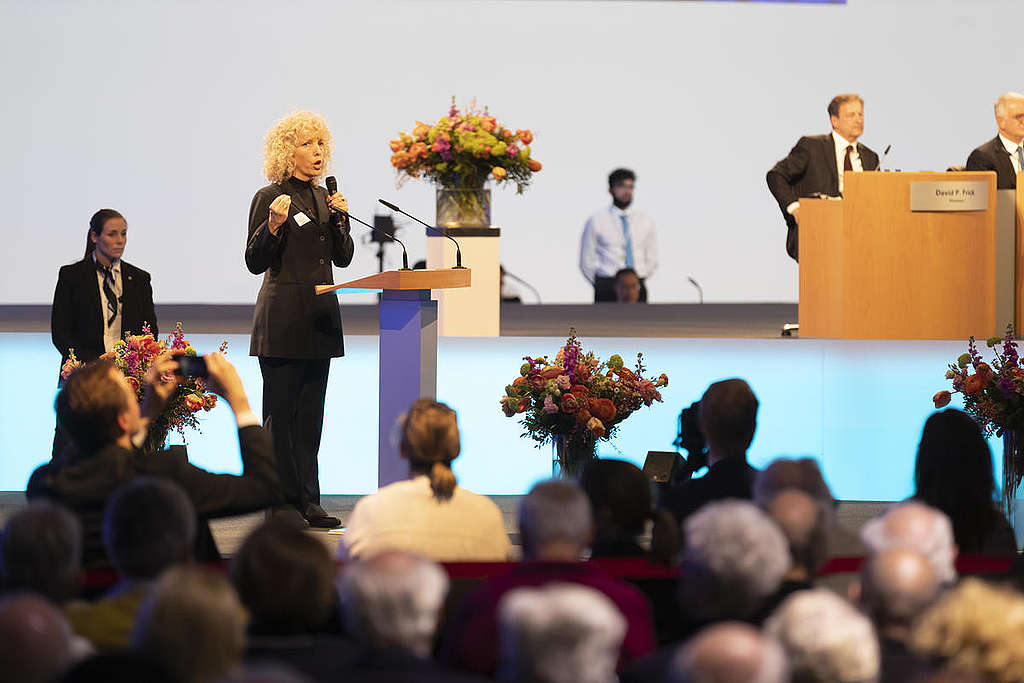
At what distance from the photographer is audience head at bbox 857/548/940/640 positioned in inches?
85.4

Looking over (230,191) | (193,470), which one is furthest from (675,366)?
(230,191)

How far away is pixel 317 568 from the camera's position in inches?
83.5

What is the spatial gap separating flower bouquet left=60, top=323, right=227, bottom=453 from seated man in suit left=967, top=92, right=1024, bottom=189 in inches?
149

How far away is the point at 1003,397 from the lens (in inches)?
206

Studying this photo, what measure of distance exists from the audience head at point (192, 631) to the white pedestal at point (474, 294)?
465cm

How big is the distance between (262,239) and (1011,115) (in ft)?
12.7

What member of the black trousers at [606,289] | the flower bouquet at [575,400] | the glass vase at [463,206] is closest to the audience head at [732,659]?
the flower bouquet at [575,400]

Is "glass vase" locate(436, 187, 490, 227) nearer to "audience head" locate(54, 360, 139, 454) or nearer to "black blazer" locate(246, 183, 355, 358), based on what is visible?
"black blazer" locate(246, 183, 355, 358)

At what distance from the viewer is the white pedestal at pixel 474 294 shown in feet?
21.5

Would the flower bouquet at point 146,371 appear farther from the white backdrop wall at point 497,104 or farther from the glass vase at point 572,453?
the white backdrop wall at point 497,104

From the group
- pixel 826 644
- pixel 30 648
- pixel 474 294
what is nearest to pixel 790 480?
pixel 826 644

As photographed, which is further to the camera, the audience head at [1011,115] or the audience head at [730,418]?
the audience head at [1011,115]

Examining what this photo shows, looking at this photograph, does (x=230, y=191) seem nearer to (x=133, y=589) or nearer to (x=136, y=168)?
(x=136, y=168)

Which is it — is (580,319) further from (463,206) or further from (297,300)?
(297,300)
